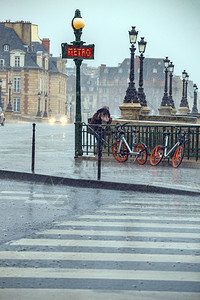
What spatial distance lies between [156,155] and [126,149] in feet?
3.43

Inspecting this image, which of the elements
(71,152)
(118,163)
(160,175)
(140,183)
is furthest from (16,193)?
(71,152)

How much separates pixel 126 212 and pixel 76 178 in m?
3.63

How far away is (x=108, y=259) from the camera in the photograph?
6188 millimetres

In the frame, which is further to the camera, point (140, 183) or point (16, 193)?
point (140, 183)

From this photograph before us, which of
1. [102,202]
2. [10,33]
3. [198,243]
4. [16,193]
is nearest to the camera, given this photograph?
[198,243]

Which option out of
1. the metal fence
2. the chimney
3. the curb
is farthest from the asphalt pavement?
the chimney

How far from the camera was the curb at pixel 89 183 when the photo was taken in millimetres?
11453

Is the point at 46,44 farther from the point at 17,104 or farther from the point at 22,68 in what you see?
the point at 17,104

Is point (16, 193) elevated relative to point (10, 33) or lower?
lower

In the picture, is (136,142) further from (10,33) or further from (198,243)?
(10,33)

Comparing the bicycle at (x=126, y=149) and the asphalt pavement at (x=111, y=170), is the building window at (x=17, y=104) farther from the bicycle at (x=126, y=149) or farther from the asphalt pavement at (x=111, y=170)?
the bicycle at (x=126, y=149)

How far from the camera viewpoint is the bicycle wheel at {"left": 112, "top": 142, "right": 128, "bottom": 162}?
1684cm

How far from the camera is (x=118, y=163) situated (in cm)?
1666

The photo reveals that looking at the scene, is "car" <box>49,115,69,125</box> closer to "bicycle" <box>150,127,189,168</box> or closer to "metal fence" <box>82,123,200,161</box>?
"metal fence" <box>82,123,200,161</box>
